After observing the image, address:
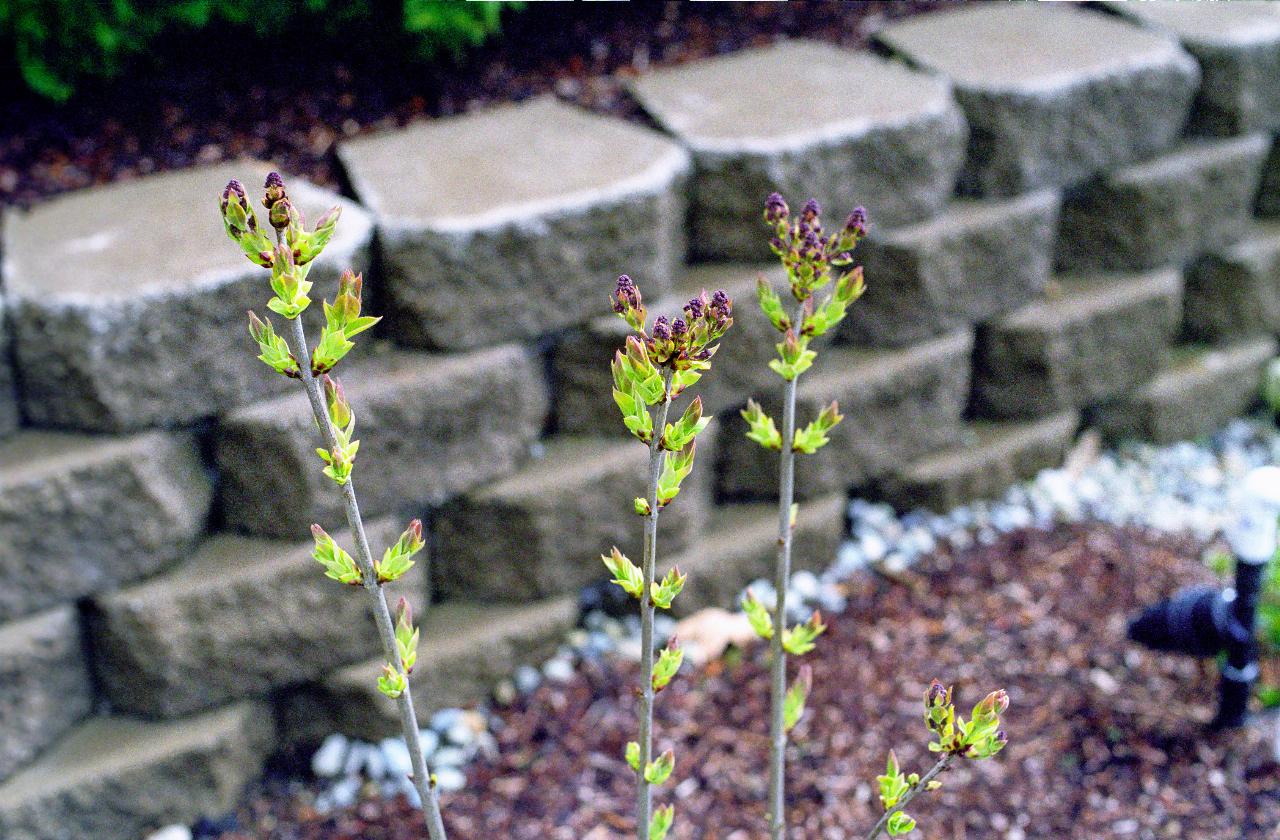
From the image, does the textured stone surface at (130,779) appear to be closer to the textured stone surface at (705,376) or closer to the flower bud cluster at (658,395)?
the textured stone surface at (705,376)

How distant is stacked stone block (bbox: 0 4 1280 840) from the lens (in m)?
1.85

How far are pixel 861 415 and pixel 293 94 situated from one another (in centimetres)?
127

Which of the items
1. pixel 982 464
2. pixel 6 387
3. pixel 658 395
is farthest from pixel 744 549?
pixel 658 395

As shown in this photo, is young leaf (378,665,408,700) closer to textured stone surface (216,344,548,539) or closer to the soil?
textured stone surface (216,344,548,539)

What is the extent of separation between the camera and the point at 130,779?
197 centimetres

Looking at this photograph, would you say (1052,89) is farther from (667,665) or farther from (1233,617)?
(667,665)

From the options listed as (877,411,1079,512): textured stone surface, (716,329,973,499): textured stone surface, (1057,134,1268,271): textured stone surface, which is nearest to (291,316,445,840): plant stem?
(716,329,973,499): textured stone surface

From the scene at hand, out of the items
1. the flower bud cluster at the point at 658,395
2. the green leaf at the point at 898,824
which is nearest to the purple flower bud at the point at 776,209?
the flower bud cluster at the point at 658,395

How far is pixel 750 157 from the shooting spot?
7.16ft

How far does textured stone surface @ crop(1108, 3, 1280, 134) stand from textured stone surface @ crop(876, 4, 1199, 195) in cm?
6

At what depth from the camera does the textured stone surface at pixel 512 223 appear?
1.97 metres

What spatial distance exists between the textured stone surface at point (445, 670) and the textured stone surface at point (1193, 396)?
1.49 metres

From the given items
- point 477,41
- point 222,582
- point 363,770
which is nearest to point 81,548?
point 222,582

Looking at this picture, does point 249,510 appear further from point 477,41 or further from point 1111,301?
point 1111,301
